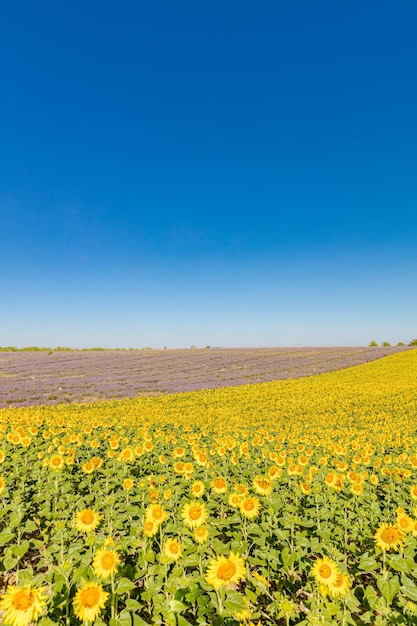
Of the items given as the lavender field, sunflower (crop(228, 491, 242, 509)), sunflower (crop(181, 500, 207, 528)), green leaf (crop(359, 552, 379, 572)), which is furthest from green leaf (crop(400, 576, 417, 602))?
the lavender field

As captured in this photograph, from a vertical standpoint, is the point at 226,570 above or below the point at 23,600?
below

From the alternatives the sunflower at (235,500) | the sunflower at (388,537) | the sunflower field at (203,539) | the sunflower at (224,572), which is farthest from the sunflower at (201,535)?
the sunflower at (388,537)

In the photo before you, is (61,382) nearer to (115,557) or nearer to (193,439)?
(193,439)

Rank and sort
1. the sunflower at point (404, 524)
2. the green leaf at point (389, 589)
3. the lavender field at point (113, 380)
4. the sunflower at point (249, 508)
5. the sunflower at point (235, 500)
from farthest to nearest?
the lavender field at point (113, 380) < the sunflower at point (235, 500) < the sunflower at point (249, 508) < the sunflower at point (404, 524) < the green leaf at point (389, 589)

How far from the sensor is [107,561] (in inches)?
119

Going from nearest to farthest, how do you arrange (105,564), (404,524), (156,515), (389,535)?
1. (105,564)
2. (389,535)
3. (156,515)
4. (404,524)

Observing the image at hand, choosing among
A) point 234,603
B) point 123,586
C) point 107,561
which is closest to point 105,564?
point 107,561

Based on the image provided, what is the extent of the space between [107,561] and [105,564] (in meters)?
0.03

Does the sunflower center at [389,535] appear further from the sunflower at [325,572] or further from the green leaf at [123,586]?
the green leaf at [123,586]

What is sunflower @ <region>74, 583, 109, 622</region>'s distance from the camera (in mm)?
2574

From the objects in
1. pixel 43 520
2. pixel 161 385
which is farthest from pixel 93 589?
pixel 161 385

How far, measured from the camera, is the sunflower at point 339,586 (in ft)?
10.2

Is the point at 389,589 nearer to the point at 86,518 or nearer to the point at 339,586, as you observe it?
the point at 339,586

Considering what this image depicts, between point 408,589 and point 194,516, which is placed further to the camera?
point 194,516
